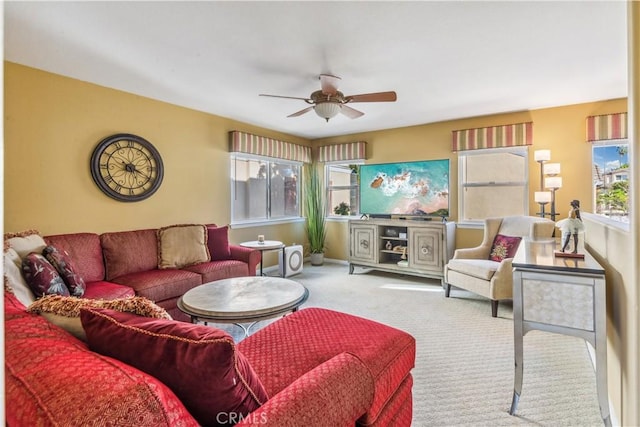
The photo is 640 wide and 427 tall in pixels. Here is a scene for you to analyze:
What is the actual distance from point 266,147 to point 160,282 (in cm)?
276

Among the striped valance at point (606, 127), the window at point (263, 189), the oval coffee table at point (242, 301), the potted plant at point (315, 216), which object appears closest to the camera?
the oval coffee table at point (242, 301)

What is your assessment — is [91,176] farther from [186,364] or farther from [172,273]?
[186,364]

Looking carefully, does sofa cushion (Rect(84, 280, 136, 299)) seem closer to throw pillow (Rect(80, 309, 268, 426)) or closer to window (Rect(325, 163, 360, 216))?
throw pillow (Rect(80, 309, 268, 426))

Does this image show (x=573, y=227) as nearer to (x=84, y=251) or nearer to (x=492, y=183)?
(x=492, y=183)

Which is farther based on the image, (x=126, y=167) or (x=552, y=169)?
(x=552, y=169)

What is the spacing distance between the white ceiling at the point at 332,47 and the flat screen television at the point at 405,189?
4.01 feet

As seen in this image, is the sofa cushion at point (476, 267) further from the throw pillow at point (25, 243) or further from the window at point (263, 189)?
the throw pillow at point (25, 243)

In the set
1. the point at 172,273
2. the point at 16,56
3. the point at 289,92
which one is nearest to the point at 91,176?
the point at 16,56

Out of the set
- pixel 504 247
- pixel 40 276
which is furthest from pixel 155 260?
pixel 504 247

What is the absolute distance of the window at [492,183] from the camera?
13.8ft

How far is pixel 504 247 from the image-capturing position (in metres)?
3.61

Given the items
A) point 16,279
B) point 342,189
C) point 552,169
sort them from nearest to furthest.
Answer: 1. point 16,279
2. point 552,169
3. point 342,189

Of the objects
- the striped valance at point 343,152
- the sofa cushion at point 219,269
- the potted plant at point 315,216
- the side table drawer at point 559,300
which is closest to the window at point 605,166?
the side table drawer at point 559,300

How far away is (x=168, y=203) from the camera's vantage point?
3809 millimetres
